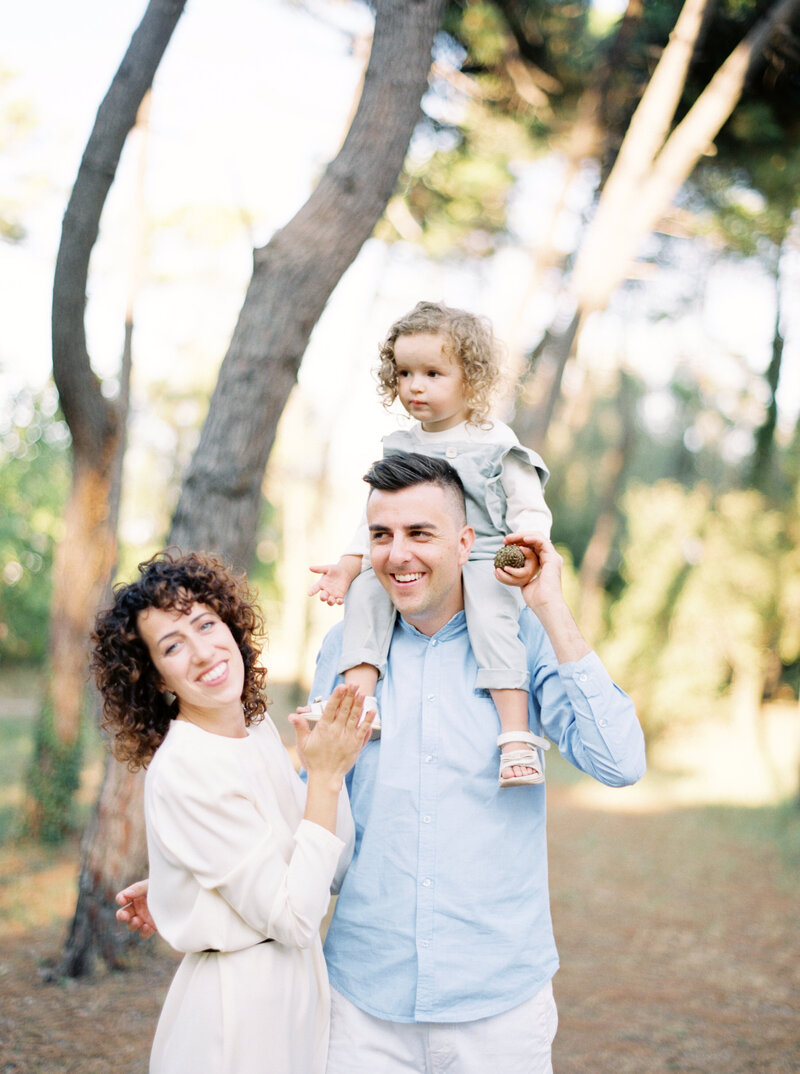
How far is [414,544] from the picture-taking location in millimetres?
2254

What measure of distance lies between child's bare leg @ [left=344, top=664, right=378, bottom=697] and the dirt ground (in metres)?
2.92

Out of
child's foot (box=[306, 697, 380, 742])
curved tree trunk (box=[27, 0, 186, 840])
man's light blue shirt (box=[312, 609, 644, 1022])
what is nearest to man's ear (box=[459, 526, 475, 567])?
man's light blue shirt (box=[312, 609, 644, 1022])

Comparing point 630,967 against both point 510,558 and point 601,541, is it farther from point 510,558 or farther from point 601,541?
point 601,541

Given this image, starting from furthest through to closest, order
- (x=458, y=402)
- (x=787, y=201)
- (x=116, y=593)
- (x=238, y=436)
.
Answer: (x=787, y=201) < (x=238, y=436) < (x=458, y=402) < (x=116, y=593)

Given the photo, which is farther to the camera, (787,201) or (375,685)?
(787,201)

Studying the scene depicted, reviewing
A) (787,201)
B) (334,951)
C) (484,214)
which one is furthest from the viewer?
(484,214)

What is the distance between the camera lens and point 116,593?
2090 mm

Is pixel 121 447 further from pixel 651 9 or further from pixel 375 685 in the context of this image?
pixel 651 9

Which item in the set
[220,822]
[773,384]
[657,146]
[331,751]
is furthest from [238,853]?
[773,384]

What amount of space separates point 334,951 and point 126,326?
569cm

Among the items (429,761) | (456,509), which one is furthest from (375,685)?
(456,509)

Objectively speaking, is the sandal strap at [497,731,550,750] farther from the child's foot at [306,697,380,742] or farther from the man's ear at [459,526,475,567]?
the man's ear at [459,526,475,567]

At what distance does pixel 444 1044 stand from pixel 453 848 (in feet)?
1.38

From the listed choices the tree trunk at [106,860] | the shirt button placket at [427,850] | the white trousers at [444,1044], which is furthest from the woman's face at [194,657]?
the tree trunk at [106,860]
